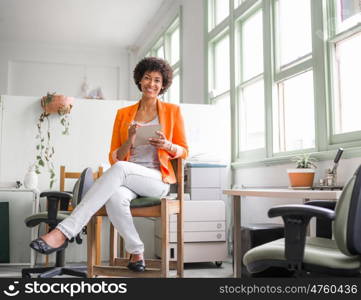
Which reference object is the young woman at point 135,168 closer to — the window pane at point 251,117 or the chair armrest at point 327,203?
the chair armrest at point 327,203

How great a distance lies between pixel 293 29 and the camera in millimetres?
3400

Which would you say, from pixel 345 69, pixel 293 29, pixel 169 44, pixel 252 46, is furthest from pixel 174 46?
pixel 345 69

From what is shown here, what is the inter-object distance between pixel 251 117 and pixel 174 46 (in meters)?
2.89

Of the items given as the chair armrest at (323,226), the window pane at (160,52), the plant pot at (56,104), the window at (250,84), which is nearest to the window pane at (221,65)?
the window at (250,84)

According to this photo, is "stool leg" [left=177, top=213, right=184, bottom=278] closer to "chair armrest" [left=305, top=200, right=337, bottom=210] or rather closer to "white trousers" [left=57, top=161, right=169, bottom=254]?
"white trousers" [left=57, top=161, right=169, bottom=254]

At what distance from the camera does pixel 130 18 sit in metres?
7.02

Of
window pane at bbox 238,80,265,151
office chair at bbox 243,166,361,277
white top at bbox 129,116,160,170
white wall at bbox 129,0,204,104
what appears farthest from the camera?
white wall at bbox 129,0,204,104

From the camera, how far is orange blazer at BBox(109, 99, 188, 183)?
8.22ft

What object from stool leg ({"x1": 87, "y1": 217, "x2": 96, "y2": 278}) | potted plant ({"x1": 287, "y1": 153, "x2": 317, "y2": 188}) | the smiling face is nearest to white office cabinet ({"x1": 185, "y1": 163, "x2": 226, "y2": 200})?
potted plant ({"x1": 287, "y1": 153, "x2": 317, "y2": 188})

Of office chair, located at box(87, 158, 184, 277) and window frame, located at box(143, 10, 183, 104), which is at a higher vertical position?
window frame, located at box(143, 10, 183, 104)

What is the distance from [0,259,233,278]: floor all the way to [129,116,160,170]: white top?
92 centimetres

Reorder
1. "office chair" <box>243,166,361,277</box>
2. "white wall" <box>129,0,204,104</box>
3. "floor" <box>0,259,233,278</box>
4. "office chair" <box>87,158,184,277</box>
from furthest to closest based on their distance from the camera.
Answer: "white wall" <box>129,0,204,104</box>
"floor" <box>0,259,233,278</box>
"office chair" <box>87,158,184,277</box>
"office chair" <box>243,166,361,277</box>

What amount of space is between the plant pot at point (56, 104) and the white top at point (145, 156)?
1.45 meters

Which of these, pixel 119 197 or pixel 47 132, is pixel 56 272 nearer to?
pixel 119 197
